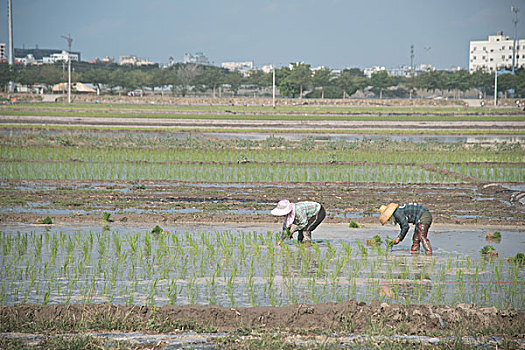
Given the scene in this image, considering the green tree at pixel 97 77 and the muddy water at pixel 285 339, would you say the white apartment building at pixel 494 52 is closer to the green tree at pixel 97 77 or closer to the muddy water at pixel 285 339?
the green tree at pixel 97 77

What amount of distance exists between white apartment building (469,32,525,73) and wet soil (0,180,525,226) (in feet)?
453

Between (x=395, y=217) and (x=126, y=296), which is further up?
(x=395, y=217)

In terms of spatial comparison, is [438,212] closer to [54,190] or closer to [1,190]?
[54,190]

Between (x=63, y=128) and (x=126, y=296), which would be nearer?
(x=126, y=296)

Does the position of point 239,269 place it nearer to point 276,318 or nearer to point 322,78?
point 276,318

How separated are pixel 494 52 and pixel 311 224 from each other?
496ft

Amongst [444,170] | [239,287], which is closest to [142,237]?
[239,287]

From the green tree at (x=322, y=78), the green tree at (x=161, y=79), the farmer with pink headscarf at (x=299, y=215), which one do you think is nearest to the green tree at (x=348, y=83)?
the green tree at (x=322, y=78)

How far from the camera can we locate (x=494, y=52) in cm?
14688

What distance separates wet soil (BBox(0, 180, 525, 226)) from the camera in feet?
37.8

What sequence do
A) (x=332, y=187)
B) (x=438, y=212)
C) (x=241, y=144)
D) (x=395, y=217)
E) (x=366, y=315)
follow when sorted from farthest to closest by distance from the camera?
(x=241, y=144) → (x=332, y=187) → (x=438, y=212) → (x=395, y=217) → (x=366, y=315)

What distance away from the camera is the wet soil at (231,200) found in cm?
1152

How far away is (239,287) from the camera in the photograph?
710 cm

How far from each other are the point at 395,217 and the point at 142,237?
3965 millimetres
